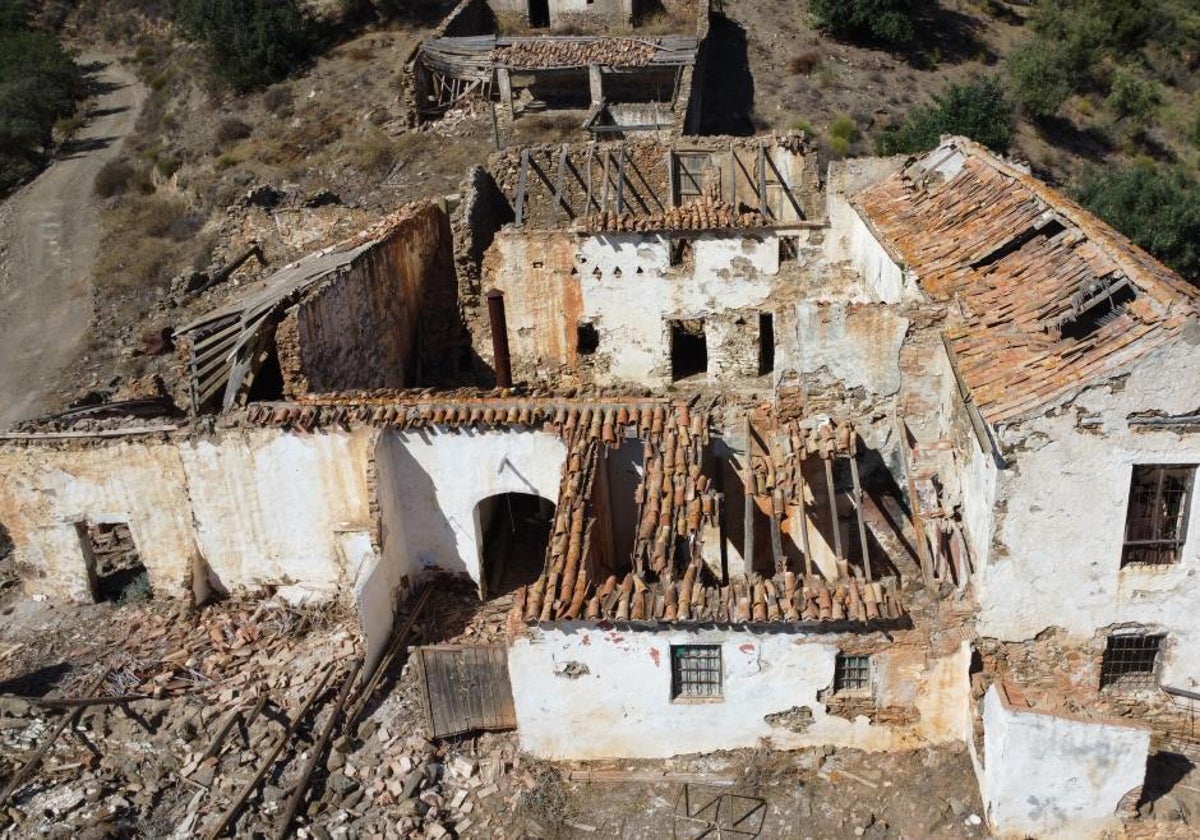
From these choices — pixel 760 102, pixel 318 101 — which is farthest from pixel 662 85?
pixel 318 101

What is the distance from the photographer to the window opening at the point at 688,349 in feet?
73.9

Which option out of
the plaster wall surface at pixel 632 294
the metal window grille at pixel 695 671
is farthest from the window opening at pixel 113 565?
the plaster wall surface at pixel 632 294

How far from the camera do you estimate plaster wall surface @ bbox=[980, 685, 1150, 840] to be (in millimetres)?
10422

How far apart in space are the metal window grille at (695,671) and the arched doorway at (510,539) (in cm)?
A: 443

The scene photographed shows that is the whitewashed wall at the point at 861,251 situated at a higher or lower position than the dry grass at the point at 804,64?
lower

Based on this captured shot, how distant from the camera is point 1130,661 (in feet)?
38.9

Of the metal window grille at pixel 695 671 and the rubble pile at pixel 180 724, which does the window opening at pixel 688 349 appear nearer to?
the rubble pile at pixel 180 724

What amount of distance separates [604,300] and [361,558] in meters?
9.29

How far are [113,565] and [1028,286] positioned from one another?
1522 cm

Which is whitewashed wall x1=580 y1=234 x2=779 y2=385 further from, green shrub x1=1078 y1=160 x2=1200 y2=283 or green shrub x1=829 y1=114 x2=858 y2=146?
green shrub x1=829 y1=114 x2=858 y2=146

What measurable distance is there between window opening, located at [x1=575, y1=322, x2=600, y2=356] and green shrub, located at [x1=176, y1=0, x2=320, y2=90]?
980 inches

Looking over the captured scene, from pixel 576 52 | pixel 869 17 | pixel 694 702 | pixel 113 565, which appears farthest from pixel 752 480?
pixel 869 17

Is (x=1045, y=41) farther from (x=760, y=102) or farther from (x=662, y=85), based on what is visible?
(x=662, y=85)

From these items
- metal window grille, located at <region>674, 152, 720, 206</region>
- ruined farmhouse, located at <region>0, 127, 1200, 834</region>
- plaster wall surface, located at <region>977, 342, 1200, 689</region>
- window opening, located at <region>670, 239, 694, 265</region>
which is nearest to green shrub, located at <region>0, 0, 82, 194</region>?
ruined farmhouse, located at <region>0, 127, 1200, 834</region>
